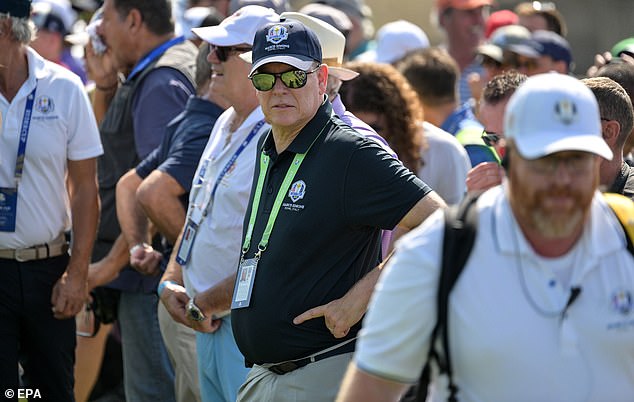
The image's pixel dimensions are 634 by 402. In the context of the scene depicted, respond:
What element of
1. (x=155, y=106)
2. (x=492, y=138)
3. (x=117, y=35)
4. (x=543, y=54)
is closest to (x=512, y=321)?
(x=492, y=138)

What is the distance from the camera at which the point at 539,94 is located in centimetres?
284

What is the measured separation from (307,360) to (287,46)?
122cm

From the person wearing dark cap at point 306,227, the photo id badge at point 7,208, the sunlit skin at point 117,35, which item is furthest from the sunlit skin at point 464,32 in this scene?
the person wearing dark cap at point 306,227

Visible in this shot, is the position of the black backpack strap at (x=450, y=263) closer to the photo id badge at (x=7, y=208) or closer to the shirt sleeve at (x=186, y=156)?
the shirt sleeve at (x=186, y=156)

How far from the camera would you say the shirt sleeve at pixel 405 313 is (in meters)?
2.84

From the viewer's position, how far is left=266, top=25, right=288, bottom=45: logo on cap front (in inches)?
169

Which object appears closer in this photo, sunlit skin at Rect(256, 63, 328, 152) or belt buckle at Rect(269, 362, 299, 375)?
belt buckle at Rect(269, 362, 299, 375)

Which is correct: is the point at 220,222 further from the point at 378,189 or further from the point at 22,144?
the point at 22,144

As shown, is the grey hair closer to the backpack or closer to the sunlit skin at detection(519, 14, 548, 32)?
the backpack

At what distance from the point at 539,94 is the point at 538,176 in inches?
8.6

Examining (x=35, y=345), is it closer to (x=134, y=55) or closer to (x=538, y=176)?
(x=134, y=55)

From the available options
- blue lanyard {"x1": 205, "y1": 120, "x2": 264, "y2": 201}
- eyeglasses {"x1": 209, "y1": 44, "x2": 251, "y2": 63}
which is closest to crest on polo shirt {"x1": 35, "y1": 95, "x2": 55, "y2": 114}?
eyeglasses {"x1": 209, "y1": 44, "x2": 251, "y2": 63}

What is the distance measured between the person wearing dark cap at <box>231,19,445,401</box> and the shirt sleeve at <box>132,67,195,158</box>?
2097mm

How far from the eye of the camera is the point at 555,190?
2771 millimetres
